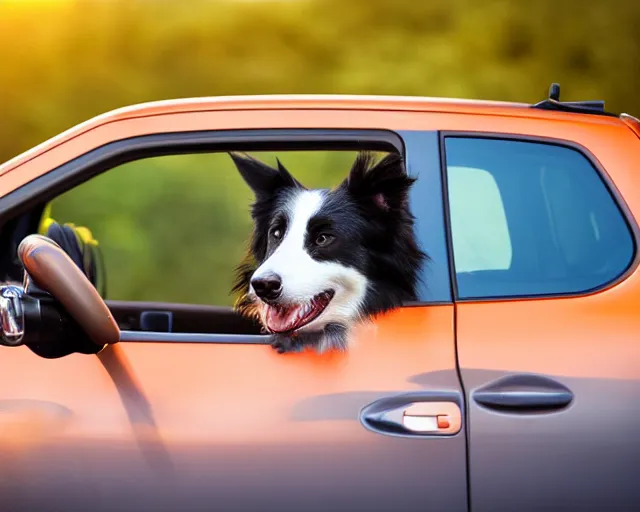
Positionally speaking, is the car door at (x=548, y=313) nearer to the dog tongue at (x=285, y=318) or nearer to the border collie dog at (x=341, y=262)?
the border collie dog at (x=341, y=262)

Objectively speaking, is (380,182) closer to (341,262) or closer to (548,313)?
(341,262)

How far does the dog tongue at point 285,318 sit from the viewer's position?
2.35m

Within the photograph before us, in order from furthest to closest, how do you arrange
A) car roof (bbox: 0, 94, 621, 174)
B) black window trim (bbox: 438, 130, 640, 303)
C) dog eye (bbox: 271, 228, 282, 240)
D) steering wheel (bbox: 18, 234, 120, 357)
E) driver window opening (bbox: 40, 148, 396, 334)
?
driver window opening (bbox: 40, 148, 396, 334)
dog eye (bbox: 271, 228, 282, 240)
car roof (bbox: 0, 94, 621, 174)
black window trim (bbox: 438, 130, 640, 303)
steering wheel (bbox: 18, 234, 120, 357)

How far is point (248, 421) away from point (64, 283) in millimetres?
533

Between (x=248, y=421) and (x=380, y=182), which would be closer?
(x=248, y=421)

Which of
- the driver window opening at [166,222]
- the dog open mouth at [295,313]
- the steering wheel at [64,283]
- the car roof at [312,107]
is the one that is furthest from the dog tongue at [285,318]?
the driver window opening at [166,222]

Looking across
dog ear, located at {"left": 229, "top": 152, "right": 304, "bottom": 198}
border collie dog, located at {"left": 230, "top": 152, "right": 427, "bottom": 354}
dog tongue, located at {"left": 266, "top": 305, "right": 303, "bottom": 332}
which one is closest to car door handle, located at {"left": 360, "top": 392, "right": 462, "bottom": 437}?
border collie dog, located at {"left": 230, "top": 152, "right": 427, "bottom": 354}

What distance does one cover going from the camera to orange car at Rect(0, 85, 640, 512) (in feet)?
7.09

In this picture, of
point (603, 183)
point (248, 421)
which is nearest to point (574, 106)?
point (603, 183)

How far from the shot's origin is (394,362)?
88.0 inches

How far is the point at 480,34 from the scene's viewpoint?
27.8 ft

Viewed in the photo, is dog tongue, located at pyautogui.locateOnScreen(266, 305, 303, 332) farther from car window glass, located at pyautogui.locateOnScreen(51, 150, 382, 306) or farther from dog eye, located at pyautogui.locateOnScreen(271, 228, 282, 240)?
car window glass, located at pyautogui.locateOnScreen(51, 150, 382, 306)

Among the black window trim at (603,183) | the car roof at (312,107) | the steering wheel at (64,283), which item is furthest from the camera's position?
the car roof at (312,107)

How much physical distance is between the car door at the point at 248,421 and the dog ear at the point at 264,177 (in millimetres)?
450
